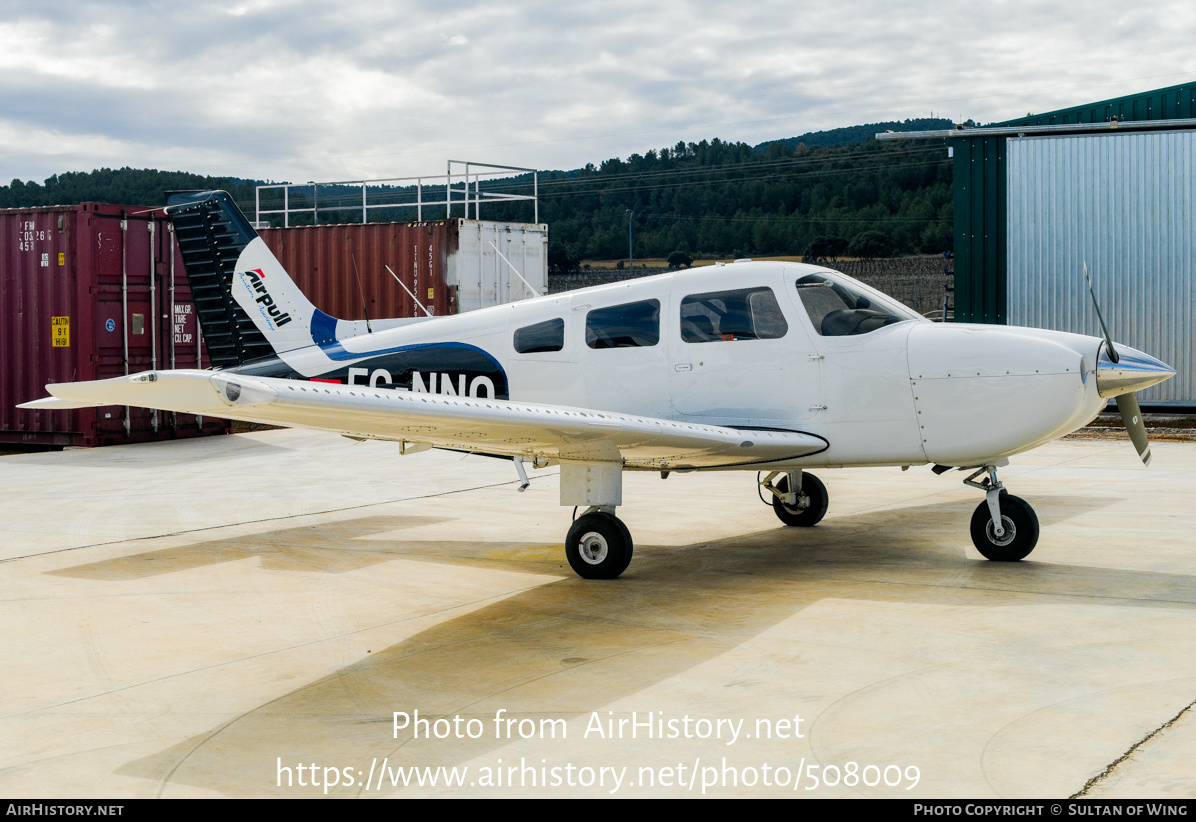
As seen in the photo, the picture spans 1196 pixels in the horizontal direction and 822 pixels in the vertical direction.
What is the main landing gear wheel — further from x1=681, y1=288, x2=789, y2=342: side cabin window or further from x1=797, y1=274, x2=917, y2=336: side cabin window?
x1=797, y1=274, x2=917, y2=336: side cabin window

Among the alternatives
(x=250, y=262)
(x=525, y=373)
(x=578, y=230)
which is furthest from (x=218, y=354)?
(x=578, y=230)

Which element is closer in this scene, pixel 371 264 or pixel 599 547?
pixel 599 547

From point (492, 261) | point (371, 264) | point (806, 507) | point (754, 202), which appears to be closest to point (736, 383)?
point (806, 507)

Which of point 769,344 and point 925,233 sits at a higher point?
point 925,233

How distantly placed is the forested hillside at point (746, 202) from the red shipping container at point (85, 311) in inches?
2227

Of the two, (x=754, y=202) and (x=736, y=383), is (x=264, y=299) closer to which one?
(x=736, y=383)

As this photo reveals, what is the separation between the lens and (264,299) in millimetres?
10195

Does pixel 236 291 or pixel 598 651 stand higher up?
pixel 236 291

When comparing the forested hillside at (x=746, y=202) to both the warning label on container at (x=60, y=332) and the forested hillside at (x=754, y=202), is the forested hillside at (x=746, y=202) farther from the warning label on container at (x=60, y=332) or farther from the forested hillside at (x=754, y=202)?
the warning label on container at (x=60, y=332)

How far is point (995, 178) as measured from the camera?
19969mm

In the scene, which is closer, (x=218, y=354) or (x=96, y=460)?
(x=218, y=354)

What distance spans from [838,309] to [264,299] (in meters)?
5.33
